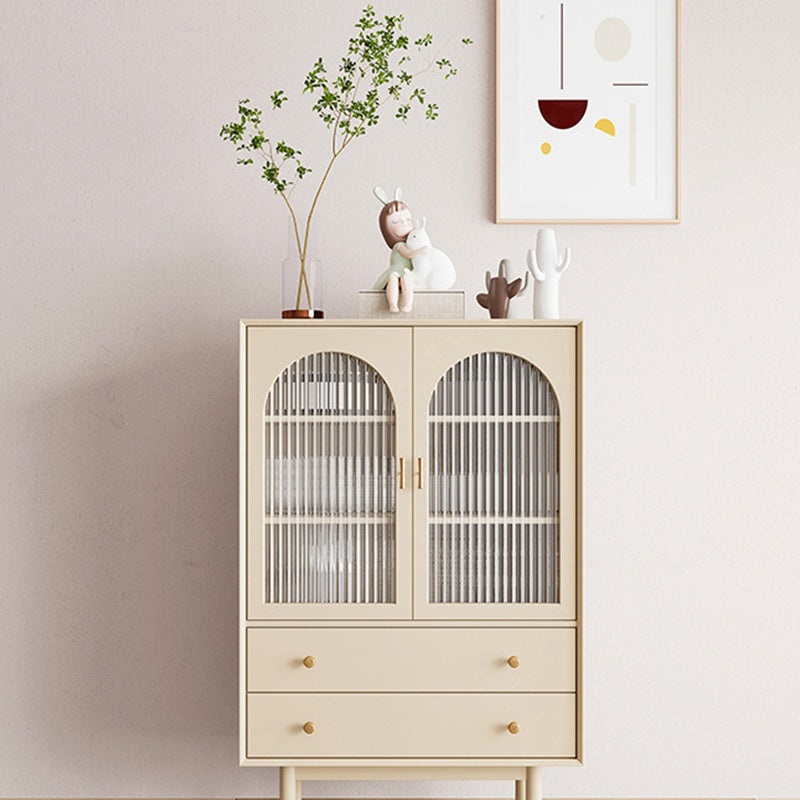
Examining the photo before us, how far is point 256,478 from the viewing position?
6.75 ft

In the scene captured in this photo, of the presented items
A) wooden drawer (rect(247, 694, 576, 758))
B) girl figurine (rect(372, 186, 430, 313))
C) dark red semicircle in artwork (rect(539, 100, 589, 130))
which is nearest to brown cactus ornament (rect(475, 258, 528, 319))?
girl figurine (rect(372, 186, 430, 313))

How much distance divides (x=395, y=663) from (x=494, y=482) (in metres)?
0.45

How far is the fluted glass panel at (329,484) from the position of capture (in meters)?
2.07

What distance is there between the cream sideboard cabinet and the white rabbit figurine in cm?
13

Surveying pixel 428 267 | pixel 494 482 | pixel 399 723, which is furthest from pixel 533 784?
pixel 428 267

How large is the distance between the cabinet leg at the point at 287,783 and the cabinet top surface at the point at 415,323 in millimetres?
995

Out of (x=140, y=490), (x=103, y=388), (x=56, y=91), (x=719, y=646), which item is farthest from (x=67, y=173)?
(x=719, y=646)

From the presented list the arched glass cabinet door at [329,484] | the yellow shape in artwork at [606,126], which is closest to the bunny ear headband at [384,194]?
the arched glass cabinet door at [329,484]

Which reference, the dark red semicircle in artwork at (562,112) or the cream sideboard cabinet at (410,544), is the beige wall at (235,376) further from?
the cream sideboard cabinet at (410,544)

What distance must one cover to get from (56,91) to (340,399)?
3.82 ft

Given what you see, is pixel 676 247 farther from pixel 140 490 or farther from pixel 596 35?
pixel 140 490

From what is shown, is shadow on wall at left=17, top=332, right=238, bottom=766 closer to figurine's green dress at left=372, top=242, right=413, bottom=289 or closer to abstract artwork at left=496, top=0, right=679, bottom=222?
figurine's green dress at left=372, top=242, right=413, bottom=289

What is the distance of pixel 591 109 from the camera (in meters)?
2.45

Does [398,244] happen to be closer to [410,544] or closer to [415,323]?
[415,323]
